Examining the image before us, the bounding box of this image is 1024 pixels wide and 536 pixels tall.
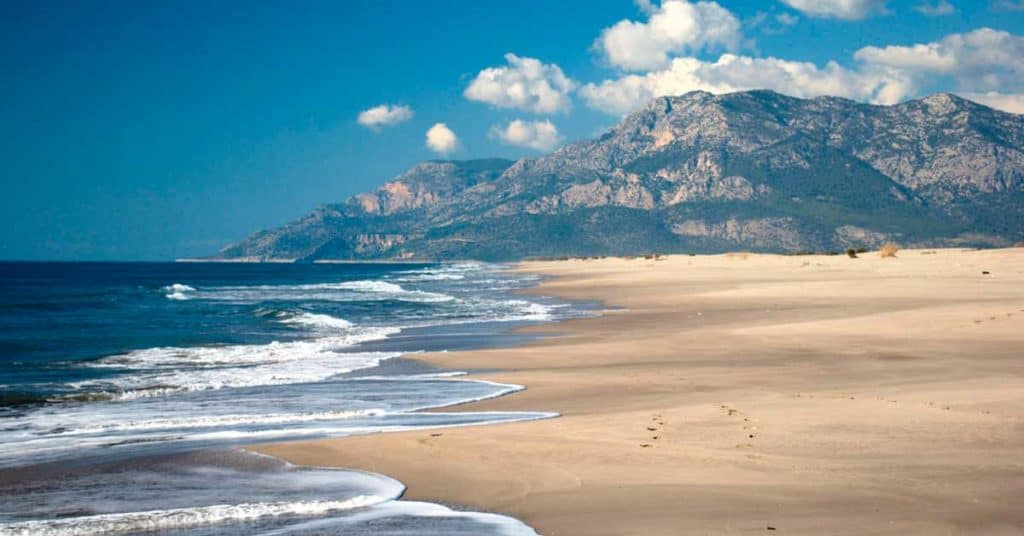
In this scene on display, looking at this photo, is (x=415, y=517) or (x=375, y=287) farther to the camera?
(x=375, y=287)

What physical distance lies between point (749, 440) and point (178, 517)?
21.9 feet

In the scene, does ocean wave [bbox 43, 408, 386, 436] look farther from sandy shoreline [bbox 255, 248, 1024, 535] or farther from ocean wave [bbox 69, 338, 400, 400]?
ocean wave [bbox 69, 338, 400, 400]

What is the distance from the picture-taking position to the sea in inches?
346

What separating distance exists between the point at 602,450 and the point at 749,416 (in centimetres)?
291

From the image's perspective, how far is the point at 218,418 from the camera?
14.7 metres

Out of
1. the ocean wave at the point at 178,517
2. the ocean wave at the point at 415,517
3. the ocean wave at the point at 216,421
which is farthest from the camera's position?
the ocean wave at the point at 216,421

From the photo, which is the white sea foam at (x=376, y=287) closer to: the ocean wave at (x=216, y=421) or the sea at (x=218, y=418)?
the sea at (x=218, y=418)

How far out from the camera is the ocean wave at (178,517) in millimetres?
8406

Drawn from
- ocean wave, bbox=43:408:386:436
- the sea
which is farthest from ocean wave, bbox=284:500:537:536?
ocean wave, bbox=43:408:386:436

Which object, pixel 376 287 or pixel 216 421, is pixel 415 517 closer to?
pixel 216 421

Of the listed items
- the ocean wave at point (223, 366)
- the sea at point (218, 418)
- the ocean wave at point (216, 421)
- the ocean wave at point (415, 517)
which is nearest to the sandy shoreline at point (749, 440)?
the ocean wave at point (415, 517)

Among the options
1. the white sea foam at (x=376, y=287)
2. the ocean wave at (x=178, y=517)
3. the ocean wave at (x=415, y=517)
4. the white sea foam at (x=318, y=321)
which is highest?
the white sea foam at (x=376, y=287)

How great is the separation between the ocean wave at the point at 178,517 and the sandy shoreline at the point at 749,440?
3.28ft

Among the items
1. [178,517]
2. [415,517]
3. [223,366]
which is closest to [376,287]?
[223,366]
